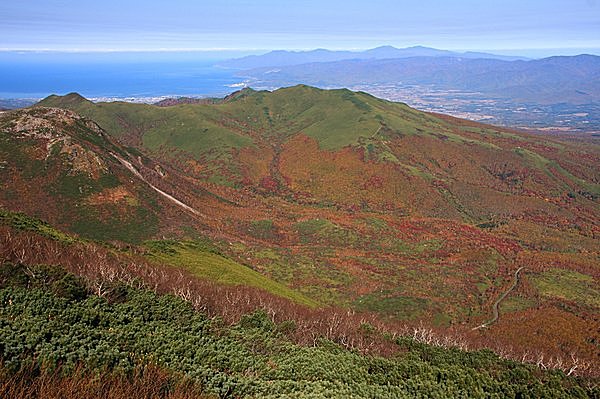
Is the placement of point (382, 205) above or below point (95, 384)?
below

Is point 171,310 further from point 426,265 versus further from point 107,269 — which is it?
point 426,265

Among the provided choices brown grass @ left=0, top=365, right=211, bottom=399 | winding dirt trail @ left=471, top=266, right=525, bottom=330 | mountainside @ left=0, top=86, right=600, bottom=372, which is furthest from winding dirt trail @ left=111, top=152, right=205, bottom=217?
brown grass @ left=0, top=365, right=211, bottom=399

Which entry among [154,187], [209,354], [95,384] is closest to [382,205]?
[154,187]

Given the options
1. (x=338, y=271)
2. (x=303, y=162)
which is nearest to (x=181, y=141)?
(x=303, y=162)

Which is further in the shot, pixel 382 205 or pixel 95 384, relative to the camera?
pixel 382 205

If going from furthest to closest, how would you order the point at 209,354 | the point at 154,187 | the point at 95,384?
1. the point at 154,187
2. the point at 209,354
3. the point at 95,384

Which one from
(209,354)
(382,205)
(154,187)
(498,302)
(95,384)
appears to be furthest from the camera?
(382,205)

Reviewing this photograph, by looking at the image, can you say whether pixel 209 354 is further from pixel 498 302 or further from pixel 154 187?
pixel 154 187

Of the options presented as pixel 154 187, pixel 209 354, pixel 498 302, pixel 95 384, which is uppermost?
pixel 95 384

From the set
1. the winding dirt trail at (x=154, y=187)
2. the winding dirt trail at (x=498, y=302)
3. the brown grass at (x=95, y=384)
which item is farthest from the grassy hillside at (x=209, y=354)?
the winding dirt trail at (x=154, y=187)
